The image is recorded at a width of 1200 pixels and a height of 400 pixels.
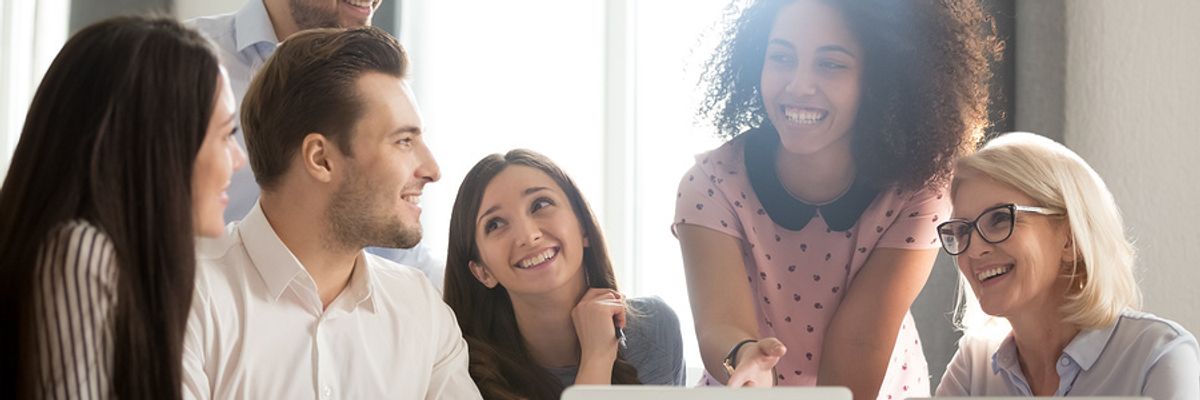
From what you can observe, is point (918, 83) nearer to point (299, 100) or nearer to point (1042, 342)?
point (1042, 342)

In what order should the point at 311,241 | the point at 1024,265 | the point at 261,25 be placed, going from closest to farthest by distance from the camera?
the point at 311,241
the point at 1024,265
the point at 261,25

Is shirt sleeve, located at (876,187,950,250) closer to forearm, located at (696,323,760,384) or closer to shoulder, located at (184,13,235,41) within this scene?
forearm, located at (696,323,760,384)

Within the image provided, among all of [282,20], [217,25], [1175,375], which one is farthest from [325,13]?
[1175,375]

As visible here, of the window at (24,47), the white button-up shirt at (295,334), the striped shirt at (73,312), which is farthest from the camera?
the window at (24,47)

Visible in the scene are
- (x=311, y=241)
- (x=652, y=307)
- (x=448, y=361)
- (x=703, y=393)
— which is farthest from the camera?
(x=652, y=307)

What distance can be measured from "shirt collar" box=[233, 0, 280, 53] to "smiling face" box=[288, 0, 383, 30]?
0.06 metres

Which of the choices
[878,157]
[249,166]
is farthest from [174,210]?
[878,157]

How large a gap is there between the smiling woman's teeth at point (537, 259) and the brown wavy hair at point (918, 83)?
596 millimetres

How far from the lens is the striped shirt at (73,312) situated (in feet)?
4.79

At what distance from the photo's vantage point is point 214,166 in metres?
1.69

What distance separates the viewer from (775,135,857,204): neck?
2744 millimetres

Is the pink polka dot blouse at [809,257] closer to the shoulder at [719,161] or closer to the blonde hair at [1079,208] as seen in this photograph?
the shoulder at [719,161]

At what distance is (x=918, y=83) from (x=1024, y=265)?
436 mm

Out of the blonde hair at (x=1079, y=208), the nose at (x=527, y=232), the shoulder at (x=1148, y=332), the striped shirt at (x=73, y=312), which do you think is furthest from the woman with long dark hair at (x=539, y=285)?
the striped shirt at (x=73, y=312)
